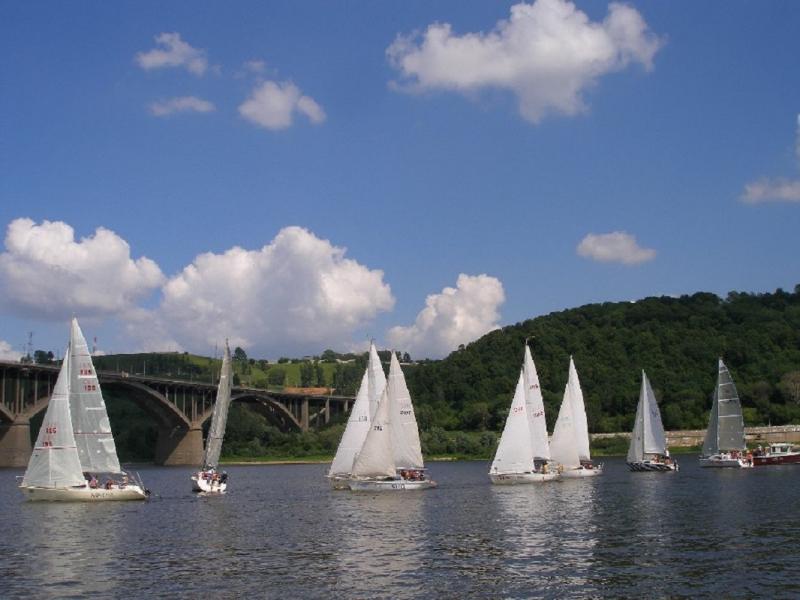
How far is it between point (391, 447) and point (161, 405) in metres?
91.0

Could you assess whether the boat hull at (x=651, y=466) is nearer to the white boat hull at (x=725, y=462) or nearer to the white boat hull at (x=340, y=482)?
the white boat hull at (x=725, y=462)

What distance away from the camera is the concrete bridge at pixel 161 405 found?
127m

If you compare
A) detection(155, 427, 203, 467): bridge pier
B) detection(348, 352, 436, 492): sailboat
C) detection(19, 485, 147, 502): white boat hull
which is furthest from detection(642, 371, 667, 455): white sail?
detection(155, 427, 203, 467): bridge pier

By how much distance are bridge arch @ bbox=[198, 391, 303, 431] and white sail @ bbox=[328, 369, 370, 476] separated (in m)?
93.4

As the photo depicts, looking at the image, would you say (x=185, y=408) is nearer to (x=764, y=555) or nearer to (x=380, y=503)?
(x=380, y=503)

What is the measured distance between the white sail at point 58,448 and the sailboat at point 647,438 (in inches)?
2446

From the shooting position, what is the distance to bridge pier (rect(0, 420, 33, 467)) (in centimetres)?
12681

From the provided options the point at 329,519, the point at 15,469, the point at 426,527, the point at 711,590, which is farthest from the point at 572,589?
the point at 15,469

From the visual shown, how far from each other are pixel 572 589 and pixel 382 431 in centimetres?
3966

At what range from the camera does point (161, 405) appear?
508 ft

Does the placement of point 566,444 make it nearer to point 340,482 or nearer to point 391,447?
point 340,482

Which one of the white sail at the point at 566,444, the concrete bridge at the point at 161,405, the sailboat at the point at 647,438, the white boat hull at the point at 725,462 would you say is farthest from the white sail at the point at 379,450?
the concrete bridge at the point at 161,405

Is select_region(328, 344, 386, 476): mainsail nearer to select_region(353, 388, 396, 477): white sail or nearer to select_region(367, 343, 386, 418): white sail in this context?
select_region(367, 343, 386, 418): white sail

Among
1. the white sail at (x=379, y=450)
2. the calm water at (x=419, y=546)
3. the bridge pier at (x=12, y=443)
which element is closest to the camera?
the calm water at (x=419, y=546)
